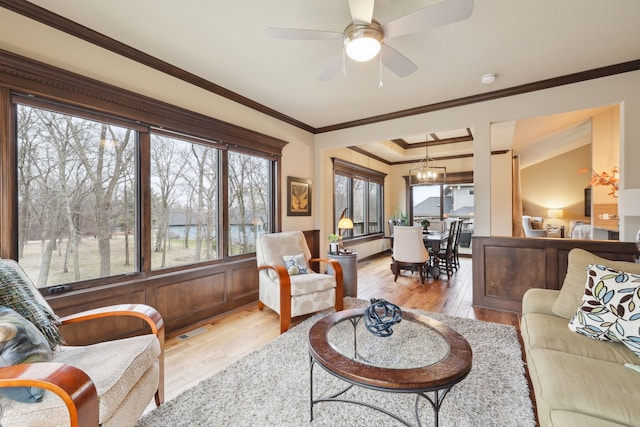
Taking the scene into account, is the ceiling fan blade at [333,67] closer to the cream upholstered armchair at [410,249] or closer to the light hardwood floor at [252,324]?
the light hardwood floor at [252,324]

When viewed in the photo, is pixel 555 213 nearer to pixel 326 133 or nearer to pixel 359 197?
pixel 359 197

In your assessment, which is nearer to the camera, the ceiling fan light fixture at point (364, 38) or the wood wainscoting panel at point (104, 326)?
the ceiling fan light fixture at point (364, 38)

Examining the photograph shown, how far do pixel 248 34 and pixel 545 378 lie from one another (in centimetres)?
300

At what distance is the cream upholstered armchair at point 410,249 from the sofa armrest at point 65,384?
420 cm

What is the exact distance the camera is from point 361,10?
5.53 feet

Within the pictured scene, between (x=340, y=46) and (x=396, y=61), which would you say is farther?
(x=340, y=46)

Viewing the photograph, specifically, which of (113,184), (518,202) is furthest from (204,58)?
(518,202)

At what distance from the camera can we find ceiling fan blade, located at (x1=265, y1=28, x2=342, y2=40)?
1.78 metres

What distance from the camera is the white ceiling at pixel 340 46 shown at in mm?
1991

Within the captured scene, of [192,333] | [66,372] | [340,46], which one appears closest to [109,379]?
[66,372]

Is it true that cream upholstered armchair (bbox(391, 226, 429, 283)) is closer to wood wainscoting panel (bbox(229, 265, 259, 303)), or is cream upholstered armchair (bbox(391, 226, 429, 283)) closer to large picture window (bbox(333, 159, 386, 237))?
large picture window (bbox(333, 159, 386, 237))

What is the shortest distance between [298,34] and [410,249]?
3.74 m

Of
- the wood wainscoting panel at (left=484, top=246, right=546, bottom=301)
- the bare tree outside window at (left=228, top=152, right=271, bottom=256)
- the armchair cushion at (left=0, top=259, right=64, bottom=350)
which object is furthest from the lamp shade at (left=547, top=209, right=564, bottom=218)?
the armchair cushion at (left=0, top=259, right=64, bottom=350)

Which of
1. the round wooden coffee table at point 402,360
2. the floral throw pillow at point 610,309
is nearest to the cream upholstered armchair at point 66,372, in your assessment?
the round wooden coffee table at point 402,360
